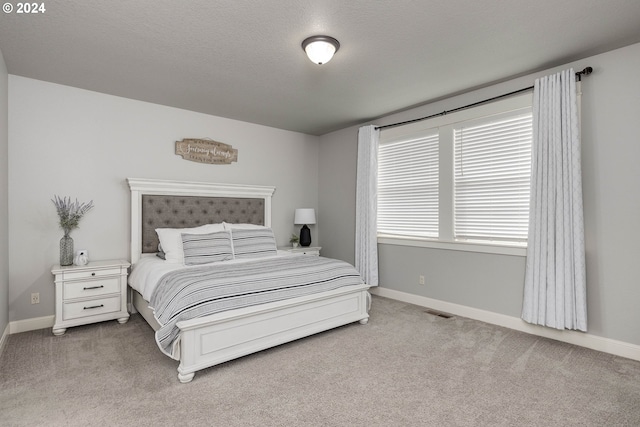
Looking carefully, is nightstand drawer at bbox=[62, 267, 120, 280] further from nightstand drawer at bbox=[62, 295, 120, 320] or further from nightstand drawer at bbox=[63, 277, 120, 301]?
nightstand drawer at bbox=[62, 295, 120, 320]

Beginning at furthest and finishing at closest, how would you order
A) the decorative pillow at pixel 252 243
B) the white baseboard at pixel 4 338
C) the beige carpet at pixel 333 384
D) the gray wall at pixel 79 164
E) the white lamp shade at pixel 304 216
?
the white lamp shade at pixel 304 216 < the decorative pillow at pixel 252 243 < the gray wall at pixel 79 164 < the white baseboard at pixel 4 338 < the beige carpet at pixel 333 384

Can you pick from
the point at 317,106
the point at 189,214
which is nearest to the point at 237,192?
the point at 189,214

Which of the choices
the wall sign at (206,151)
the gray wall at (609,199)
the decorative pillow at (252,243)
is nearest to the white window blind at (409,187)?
the gray wall at (609,199)

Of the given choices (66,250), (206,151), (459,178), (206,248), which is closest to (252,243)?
(206,248)

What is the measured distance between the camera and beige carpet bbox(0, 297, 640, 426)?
190 centimetres

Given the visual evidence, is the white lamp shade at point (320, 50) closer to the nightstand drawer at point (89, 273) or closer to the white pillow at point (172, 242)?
the white pillow at point (172, 242)

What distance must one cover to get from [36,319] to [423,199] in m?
4.38

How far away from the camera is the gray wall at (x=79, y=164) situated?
10.7 ft

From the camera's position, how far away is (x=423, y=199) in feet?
13.7

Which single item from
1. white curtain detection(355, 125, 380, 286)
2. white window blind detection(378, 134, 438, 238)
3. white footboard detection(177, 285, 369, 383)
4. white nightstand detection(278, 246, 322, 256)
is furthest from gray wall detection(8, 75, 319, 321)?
white window blind detection(378, 134, 438, 238)

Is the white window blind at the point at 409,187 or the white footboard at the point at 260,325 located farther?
the white window blind at the point at 409,187

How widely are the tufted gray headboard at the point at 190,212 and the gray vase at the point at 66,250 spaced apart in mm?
692

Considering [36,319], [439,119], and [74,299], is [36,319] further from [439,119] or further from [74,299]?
[439,119]

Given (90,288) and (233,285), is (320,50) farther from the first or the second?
(90,288)
